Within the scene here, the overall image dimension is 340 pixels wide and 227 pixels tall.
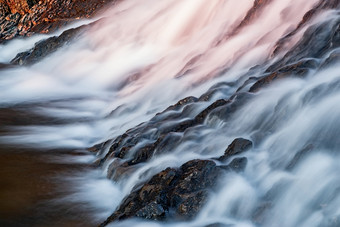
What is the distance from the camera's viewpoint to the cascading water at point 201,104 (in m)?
5.59

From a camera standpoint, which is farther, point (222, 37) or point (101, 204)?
point (222, 37)

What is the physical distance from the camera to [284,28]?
9695mm

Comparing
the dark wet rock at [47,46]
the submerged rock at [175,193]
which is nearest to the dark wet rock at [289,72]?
the submerged rock at [175,193]

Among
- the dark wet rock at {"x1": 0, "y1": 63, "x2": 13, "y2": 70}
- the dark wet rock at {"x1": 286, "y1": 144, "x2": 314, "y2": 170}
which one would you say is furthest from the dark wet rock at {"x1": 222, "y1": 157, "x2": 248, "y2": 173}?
the dark wet rock at {"x1": 0, "y1": 63, "x2": 13, "y2": 70}

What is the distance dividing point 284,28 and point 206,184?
4636 millimetres

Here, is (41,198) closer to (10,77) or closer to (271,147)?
(271,147)

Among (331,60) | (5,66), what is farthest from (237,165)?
(5,66)

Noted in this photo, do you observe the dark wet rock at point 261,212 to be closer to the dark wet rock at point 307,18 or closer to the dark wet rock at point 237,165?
the dark wet rock at point 237,165

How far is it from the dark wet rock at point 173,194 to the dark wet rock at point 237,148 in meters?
0.32

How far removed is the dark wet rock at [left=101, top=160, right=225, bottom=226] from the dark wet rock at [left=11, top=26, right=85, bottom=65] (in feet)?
29.9

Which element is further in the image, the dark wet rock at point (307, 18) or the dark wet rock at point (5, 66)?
the dark wet rock at point (5, 66)

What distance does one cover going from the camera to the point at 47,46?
48.5 feet

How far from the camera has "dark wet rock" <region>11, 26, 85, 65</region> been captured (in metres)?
14.7

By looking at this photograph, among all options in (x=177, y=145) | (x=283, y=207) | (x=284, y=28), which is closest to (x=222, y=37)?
(x=284, y=28)
